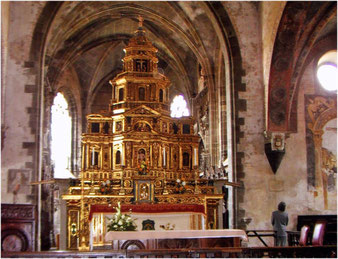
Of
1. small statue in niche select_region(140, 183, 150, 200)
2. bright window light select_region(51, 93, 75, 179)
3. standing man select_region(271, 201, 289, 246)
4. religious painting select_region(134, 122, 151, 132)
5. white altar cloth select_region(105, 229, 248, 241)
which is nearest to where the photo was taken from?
white altar cloth select_region(105, 229, 248, 241)

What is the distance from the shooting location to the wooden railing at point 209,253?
795 centimetres

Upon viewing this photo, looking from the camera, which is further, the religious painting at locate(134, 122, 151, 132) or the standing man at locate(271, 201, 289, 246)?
the religious painting at locate(134, 122, 151, 132)

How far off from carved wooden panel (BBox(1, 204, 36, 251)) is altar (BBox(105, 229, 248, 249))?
160 cm

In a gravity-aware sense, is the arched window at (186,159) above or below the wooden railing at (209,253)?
above

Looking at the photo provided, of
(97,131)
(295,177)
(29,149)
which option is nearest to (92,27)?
(97,131)

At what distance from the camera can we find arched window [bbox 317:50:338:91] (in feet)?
57.6

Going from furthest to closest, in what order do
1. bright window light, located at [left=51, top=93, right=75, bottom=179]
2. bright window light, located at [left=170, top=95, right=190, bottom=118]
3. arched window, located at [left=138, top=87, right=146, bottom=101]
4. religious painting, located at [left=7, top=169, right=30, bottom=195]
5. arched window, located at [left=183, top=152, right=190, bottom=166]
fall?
bright window light, located at [left=170, top=95, right=190, bottom=118], bright window light, located at [left=51, top=93, right=75, bottom=179], arched window, located at [left=138, top=87, right=146, bottom=101], arched window, located at [left=183, top=152, right=190, bottom=166], religious painting, located at [left=7, top=169, right=30, bottom=195]

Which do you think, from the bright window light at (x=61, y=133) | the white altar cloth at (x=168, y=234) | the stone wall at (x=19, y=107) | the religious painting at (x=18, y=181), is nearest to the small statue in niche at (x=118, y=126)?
the stone wall at (x=19, y=107)

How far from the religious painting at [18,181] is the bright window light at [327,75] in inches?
367

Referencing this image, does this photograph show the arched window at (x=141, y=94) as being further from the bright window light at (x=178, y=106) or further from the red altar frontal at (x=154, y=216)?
the red altar frontal at (x=154, y=216)

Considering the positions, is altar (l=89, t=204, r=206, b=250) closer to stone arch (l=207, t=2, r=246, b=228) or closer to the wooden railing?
stone arch (l=207, t=2, r=246, b=228)

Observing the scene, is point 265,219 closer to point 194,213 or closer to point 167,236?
point 194,213

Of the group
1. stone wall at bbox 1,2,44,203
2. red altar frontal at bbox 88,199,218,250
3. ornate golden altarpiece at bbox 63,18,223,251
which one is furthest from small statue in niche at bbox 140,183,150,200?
stone wall at bbox 1,2,44,203

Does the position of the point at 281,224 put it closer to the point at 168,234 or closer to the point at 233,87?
the point at 168,234
